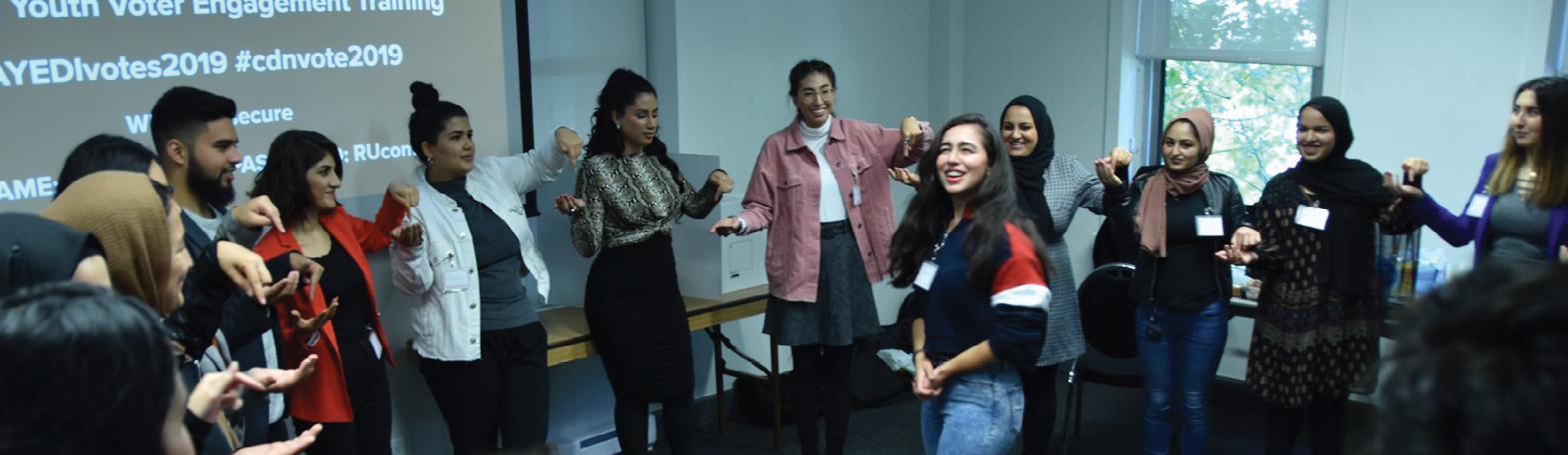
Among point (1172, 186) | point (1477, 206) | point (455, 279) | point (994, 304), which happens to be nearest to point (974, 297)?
point (994, 304)

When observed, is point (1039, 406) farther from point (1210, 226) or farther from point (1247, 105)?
point (1247, 105)

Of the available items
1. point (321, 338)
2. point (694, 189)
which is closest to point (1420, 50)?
point (694, 189)

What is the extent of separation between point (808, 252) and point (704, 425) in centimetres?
131

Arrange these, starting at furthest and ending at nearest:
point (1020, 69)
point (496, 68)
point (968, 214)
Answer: point (1020, 69)
point (496, 68)
point (968, 214)

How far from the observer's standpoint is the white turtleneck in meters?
3.76

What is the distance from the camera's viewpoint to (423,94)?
3447 millimetres

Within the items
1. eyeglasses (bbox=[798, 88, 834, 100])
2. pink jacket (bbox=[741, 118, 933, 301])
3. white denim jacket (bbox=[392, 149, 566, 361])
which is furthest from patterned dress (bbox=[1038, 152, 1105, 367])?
white denim jacket (bbox=[392, 149, 566, 361])

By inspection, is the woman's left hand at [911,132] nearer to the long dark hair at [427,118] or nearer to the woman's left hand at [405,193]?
the long dark hair at [427,118]

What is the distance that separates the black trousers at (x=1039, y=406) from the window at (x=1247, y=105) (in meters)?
1.58

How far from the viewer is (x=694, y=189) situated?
3.96 metres

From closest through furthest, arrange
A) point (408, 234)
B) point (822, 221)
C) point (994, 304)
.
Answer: point (994, 304) < point (408, 234) < point (822, 221)

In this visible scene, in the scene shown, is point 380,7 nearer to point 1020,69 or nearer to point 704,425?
point 704,425

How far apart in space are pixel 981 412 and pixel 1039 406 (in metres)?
1.17

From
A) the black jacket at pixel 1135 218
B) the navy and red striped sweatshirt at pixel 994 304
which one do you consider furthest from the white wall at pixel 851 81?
the navy and red striped sweatshirt at pixel 994 304
